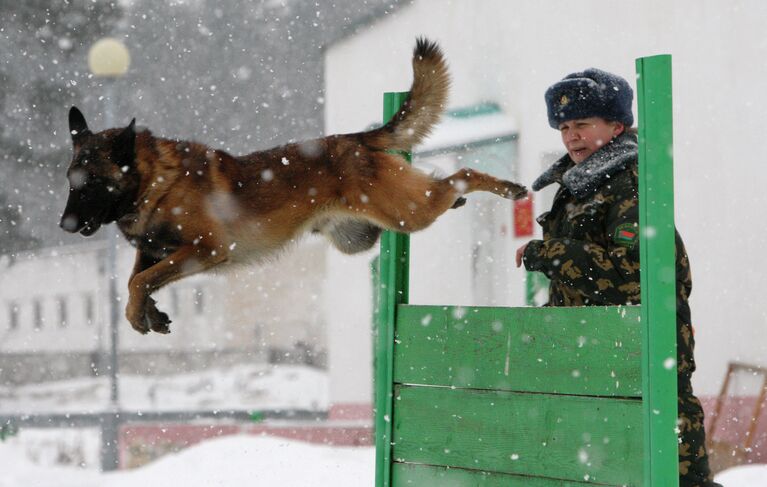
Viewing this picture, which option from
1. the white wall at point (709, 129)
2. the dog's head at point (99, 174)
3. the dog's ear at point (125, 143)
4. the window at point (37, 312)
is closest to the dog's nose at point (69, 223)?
the dog's head at point (99, 174)

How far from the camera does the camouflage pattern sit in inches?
98.7

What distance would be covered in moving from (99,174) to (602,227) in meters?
1.57

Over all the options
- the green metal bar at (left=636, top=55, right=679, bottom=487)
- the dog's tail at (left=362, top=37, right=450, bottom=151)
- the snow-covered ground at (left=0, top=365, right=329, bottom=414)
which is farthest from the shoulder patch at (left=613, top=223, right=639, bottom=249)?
the snow-covered ground at (left=0, top=365, right=329, bottom=414)

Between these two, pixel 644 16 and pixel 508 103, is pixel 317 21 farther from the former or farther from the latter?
pixel 644 16

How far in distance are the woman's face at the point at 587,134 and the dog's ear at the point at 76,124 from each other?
1.58 meters

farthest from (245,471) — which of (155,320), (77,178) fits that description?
(77,178)

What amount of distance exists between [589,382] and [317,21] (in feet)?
47.9

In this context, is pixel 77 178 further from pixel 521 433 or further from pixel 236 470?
pixel 236 470

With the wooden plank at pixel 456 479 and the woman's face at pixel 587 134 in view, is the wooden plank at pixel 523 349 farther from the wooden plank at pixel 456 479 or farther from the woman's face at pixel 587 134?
the woman's face at pixel 587 134

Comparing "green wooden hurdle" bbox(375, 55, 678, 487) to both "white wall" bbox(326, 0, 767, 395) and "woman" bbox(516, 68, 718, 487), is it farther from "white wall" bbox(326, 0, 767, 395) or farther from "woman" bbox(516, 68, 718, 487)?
"white wall" bbox(326, 0, 767, 395)

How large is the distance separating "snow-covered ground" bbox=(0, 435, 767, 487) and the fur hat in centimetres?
313

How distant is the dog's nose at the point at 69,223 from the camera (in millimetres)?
2469

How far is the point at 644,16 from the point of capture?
730 centimetres

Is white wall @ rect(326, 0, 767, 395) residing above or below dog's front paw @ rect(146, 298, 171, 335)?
above
